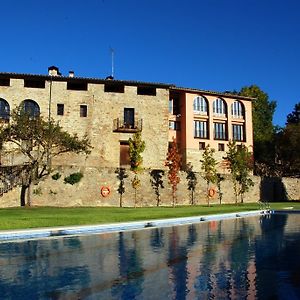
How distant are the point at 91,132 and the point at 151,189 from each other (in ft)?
32.3

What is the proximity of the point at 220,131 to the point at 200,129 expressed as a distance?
2.89 m

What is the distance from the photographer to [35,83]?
44.3 m

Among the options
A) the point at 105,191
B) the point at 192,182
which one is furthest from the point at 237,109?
the point at 105,191

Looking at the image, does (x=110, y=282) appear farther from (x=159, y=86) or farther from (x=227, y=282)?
(x=159, y=86)

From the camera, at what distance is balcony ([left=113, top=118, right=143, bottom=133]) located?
44.5 m

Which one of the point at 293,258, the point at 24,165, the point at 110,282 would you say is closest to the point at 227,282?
the point at 110,282

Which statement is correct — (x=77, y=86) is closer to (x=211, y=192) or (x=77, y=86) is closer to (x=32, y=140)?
(x=32, y=140)

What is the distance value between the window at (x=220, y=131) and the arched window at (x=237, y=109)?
6.83ft

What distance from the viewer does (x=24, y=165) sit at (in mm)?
34688

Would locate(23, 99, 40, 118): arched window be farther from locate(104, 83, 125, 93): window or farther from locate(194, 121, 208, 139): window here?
locate(194, 121, 208, 139): window

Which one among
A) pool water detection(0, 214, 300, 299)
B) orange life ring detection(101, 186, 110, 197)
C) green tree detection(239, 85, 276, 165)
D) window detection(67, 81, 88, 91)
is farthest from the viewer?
green tree detection(239, 85, 276, 165)

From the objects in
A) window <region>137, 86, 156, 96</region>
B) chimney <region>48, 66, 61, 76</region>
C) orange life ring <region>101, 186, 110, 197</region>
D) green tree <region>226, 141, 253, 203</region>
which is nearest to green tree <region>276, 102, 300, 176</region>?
green tree <region>226, 141, 253, 203</region>

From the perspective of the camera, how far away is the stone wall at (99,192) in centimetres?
3452

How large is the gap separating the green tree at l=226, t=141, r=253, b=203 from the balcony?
10.3 metres
